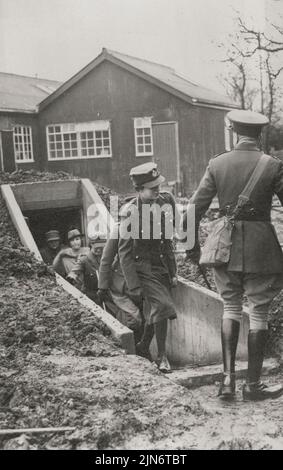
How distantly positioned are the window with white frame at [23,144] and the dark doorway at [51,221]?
13134mm

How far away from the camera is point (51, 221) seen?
10266 mm

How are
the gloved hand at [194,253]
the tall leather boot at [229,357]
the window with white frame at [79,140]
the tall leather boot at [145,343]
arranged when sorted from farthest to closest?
the window with white frame at [79,140]
the tall leather boot at [145,343]
the gloved hand at [194,253]
the tall leather boot at [229,357]

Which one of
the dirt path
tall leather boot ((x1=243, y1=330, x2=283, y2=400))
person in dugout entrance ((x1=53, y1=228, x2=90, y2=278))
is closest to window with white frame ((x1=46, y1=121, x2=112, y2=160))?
person in dugout entrance ((x1=53, y1=228, x2=90, y2=278))

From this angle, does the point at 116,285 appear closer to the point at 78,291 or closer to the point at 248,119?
the point at 78,291

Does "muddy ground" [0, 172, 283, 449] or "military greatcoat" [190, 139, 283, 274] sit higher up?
"military greatcoat" [190, 139, 283, 274]

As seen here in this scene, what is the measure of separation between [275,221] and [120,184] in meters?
9.63

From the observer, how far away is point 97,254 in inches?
293

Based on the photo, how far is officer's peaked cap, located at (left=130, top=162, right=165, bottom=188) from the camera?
5.49 m

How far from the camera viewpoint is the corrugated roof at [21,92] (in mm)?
22734

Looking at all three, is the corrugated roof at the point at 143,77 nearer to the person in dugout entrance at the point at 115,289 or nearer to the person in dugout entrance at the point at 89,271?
the person in dugout entrance at the point at 89,271

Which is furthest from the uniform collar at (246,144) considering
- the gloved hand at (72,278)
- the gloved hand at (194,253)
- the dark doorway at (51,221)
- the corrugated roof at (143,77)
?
the corrugated roof at (143,77)

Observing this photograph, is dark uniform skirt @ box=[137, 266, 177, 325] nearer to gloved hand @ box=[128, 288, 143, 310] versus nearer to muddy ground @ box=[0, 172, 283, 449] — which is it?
gloved hand @ box=[128, 288, 143, 310]

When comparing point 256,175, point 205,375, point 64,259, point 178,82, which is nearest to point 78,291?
point 205,375

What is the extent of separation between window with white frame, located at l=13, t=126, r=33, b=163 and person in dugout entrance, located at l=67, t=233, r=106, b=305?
1617cm
